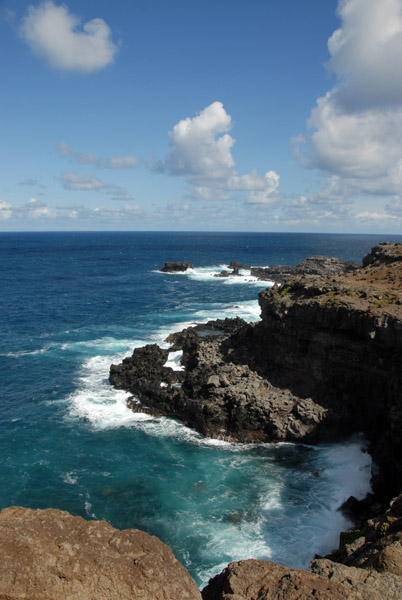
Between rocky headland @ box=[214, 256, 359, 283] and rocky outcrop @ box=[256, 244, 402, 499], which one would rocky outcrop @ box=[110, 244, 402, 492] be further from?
rocky headland @ box=[214, 256, 359, 283]

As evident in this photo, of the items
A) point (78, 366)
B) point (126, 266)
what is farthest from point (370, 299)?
point (126, 266)

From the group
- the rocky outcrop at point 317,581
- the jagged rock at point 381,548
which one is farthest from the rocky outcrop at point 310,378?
the rocky outcrop at point 317,581

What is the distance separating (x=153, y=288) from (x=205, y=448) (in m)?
74.1

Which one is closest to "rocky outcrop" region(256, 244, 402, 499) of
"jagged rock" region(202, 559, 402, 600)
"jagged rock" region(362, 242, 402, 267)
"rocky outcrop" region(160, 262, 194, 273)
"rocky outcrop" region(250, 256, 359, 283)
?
"jagged rock" region(362, 242, 402, 267)

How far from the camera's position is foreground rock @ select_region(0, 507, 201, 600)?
948cm

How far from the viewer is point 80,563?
10117 mm

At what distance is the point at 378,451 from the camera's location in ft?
98.9

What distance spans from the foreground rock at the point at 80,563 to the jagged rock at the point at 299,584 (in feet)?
6.00

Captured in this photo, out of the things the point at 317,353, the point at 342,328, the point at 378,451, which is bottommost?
the point at 378,451

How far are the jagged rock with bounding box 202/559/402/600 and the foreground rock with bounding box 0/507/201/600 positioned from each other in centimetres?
183

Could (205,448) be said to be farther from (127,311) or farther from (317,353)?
(127,311)

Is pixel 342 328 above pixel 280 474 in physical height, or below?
above

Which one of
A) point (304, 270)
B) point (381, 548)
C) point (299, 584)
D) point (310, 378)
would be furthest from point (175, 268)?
point (299, 584)

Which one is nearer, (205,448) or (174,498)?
(174,498)
